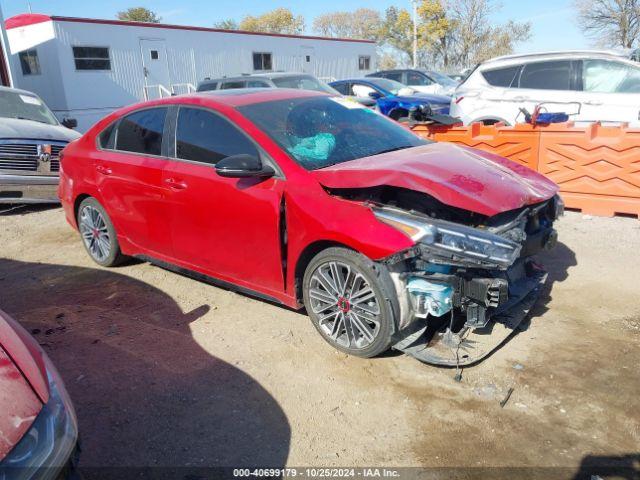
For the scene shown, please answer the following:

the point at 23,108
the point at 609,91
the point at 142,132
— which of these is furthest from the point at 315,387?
the point at 23,108

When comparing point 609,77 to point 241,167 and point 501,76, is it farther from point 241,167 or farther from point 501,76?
point 241,167

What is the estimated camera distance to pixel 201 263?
13.9ft

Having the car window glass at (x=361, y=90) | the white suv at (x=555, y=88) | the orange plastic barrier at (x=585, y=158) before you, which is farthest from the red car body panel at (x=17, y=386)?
the car window glass at (x=361, y=90)

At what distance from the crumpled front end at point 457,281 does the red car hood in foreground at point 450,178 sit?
13 centimetres

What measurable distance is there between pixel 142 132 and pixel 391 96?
8.14 metres

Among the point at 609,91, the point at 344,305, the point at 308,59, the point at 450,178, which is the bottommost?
the point at 344,305

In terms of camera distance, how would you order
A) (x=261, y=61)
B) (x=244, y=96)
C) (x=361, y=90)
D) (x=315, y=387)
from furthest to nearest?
(x=261, y=61) → (x=361, y=90) → (x=244, y=96) → (x=315, y=387)

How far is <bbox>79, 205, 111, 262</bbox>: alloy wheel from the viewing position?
16.9 ft

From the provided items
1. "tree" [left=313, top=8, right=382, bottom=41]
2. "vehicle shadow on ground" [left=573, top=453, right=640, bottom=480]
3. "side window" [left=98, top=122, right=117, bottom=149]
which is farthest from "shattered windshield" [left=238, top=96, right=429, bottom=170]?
"tree" [left=313, top=8, right=382, bottom=41]

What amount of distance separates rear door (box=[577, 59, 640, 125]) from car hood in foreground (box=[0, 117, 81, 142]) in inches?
308

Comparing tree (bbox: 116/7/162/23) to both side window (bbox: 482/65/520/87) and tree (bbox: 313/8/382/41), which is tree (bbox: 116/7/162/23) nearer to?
tree (bbox: 313/8/382/41)

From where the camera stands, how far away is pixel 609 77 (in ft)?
24.8

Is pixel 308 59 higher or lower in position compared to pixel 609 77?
higher

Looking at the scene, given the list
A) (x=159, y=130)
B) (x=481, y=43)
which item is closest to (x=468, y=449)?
(x=159, y=130)
